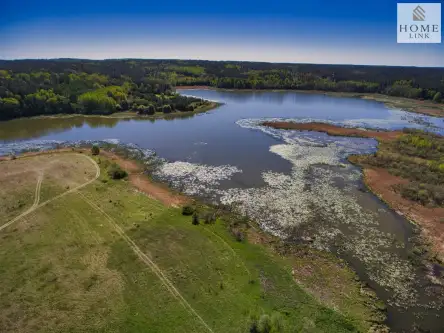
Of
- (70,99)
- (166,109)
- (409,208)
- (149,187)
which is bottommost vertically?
(409,208)

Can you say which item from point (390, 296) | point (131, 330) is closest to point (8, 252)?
point (131, 330)

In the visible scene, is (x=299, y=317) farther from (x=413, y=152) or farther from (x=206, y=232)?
(x=413, y=152)

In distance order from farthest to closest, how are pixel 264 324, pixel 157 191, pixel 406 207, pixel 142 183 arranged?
pixel 142 183
pixel 157 191
pixel 406 207
pixel 264 324

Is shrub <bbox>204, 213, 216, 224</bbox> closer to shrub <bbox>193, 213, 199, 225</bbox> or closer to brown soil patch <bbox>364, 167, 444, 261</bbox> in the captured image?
shrub <bbox>193, 213, 199, 225</bbox>

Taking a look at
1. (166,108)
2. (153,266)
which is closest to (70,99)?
(166,108)

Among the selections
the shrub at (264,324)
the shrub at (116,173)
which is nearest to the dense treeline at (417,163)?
the shrub at (264,324)

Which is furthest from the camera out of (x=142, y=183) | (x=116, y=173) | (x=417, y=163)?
(x=417, y=163)

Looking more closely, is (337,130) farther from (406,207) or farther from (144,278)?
(144,278)
